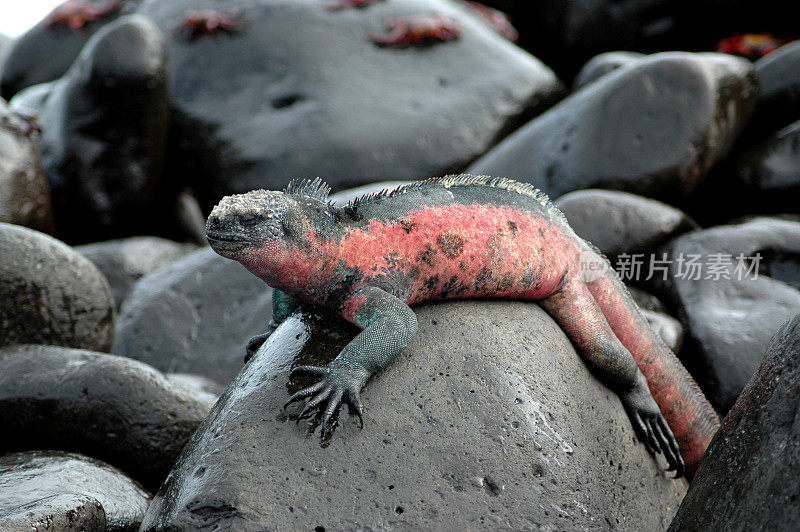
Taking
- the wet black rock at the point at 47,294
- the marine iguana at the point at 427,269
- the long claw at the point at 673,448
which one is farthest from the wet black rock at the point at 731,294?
the wet black rock at the point at 47,294

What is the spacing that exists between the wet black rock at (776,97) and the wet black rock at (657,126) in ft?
1.71

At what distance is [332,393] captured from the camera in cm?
288

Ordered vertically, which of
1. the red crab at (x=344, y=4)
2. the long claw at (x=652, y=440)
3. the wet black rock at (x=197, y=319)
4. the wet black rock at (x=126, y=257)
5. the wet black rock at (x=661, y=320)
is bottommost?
the wet black rock at (x=126, y=257)

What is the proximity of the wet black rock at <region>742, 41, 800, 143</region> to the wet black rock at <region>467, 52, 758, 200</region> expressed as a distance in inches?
20.5

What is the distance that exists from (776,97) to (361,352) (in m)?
6.52

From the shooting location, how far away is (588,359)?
3.75 meters

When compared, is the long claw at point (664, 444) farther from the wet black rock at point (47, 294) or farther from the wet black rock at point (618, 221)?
the wet black rock at point (47, 294)

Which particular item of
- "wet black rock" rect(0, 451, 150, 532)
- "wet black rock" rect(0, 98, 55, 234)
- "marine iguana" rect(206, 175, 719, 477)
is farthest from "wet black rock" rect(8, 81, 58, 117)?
"marine iguana" rect(206, 175, 719, 477)

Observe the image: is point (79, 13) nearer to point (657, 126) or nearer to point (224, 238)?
point (657, 126)

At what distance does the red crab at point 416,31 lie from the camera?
9250mm

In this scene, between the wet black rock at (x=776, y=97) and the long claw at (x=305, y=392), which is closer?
the long claw at (x=305, y=392)

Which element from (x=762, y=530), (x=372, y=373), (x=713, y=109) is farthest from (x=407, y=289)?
(x=713, y=109)

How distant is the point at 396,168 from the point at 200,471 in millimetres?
5753

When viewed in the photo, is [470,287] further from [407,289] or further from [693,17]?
[693,17]
